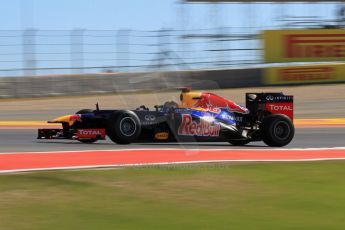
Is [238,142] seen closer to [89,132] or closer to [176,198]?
[89,132]

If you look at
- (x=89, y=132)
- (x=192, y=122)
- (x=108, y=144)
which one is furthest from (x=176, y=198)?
(x=108, y=144)

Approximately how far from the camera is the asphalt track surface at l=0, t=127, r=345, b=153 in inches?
448

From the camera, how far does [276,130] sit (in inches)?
465

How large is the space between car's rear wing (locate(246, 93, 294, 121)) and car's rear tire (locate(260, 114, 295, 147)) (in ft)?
0.72

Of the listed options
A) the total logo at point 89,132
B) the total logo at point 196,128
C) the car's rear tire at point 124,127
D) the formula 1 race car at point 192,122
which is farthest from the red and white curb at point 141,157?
the total logo at point 89,132

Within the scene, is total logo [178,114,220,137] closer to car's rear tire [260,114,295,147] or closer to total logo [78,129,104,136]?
car's rear tire [260,114,295,147]

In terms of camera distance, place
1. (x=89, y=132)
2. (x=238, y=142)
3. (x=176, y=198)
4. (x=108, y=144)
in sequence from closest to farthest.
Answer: (x=176, y=198)
(x=89, y=132)
(x=108, y=144)
(x=238, y=142)

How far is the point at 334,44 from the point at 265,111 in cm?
1907

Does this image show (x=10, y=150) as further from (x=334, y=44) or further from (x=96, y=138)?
(x=334, y=44)

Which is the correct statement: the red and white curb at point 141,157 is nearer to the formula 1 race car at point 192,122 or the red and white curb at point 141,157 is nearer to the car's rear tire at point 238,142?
the formula 1 race car at point 192,122

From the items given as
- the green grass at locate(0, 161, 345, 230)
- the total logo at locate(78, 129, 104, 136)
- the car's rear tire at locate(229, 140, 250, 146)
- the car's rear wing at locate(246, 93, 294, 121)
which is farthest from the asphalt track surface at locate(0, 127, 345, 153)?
the green grass at locate(0, 161, 345, 230)

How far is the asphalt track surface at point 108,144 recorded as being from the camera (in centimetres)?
1138

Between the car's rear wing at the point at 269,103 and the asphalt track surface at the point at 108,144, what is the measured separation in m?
0.67

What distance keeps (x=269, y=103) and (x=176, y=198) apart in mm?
5329
